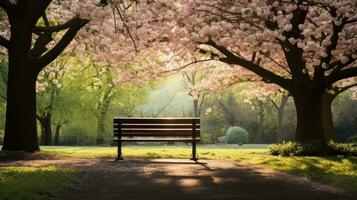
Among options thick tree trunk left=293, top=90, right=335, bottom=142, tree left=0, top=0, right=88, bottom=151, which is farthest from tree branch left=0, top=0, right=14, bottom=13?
thick tree trunk left=293, top=90, right=335, bottom=142

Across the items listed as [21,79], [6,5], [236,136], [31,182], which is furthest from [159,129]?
[236,136]

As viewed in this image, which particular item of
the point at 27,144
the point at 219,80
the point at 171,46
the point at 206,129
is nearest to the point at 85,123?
the point at 206,129

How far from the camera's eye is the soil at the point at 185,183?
31.2 feet

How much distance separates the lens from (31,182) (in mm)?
10078

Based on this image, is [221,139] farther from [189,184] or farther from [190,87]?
[189,184]

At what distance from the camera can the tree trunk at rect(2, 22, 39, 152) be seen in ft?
58.9

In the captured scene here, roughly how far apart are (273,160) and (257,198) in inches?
324

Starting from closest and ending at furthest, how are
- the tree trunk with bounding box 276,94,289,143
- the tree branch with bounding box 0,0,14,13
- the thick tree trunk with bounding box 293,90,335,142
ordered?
the tree branch with bounding box 0,0,14,13 < the thick tree trunk with bounding box 293,90,335,142 < the tree trunk with bounding box 276,94,289,143

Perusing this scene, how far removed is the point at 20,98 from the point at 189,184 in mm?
9113

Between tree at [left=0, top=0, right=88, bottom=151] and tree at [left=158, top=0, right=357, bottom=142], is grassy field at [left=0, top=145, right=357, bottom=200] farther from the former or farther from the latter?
tree at [left=0, top=0, right=88, bottom=151]

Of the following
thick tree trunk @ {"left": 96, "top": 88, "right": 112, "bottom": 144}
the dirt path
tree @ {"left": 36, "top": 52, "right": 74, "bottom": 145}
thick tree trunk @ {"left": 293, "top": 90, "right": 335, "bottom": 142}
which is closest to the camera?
the dirt path

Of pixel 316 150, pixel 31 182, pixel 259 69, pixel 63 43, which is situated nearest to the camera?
pixel 31 182

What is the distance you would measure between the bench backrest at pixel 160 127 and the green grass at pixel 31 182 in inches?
157

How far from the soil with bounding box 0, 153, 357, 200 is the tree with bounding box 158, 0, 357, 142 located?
5641 mm
